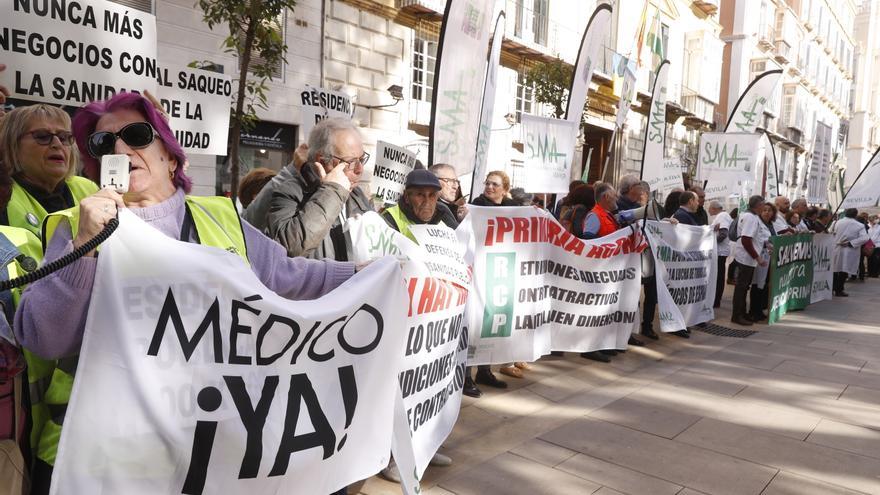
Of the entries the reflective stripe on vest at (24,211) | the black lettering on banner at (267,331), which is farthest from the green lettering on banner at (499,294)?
the reflective stripe on vest at (24,211)

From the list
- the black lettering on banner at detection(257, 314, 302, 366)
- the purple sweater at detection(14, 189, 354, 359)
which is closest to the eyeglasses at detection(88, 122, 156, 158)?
the purple sweater at detection(14, 189, 354, 359)

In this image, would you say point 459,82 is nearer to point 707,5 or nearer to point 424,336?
point 424,336

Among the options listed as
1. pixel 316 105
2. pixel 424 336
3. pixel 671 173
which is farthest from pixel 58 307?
pixel 671 173

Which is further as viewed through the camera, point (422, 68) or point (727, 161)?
point (422, 68)

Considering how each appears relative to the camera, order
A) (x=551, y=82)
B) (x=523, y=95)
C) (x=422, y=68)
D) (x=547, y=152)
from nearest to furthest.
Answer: (x=547, y=152) → (x=422, y=68) → (x=551, y=82) → (x=523, y=95)

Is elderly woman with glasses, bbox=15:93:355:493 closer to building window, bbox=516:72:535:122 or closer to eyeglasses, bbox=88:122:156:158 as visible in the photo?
eyeglasses, bbox=88:122:156:158

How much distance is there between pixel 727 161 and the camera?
41.5 ft

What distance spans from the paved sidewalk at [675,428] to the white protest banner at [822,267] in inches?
161

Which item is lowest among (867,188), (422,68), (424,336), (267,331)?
(424,336)

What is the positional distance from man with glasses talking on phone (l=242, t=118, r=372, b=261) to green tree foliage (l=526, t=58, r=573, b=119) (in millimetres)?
14405

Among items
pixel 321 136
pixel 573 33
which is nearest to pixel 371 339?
pixel 321 136

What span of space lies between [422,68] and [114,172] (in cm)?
1397

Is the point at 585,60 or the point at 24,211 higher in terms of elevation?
the point at 585,60

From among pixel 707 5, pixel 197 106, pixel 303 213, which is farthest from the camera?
pixel 707 5
